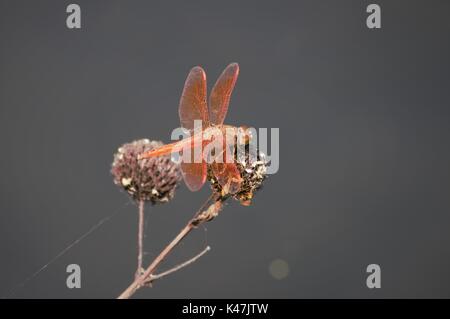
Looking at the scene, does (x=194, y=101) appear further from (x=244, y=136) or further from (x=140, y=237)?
(x=140, y=237)

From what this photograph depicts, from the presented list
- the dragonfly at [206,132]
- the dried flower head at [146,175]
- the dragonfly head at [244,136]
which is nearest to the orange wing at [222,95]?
the dragonfly at [206,132]

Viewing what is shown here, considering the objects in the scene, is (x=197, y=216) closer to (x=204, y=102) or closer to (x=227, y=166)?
(x=227, y=166)

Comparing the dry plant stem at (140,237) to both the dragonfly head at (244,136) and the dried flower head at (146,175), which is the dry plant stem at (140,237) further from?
the dragonfly head at (244,136)

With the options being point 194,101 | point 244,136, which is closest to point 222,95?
point 194,101

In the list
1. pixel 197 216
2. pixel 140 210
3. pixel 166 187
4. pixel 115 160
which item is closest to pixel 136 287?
pixel 197 216

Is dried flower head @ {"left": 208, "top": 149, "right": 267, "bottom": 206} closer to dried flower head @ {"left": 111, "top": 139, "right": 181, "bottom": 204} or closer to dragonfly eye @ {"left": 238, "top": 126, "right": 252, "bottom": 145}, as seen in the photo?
dragonfly eye @ {"left": 238, "top": 126, "right": 252, "bottom": 145}

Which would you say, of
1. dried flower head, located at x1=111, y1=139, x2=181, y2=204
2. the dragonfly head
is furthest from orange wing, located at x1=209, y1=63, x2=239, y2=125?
dried flower head, located at x1=111, y1=139, x2=181, y2=204
